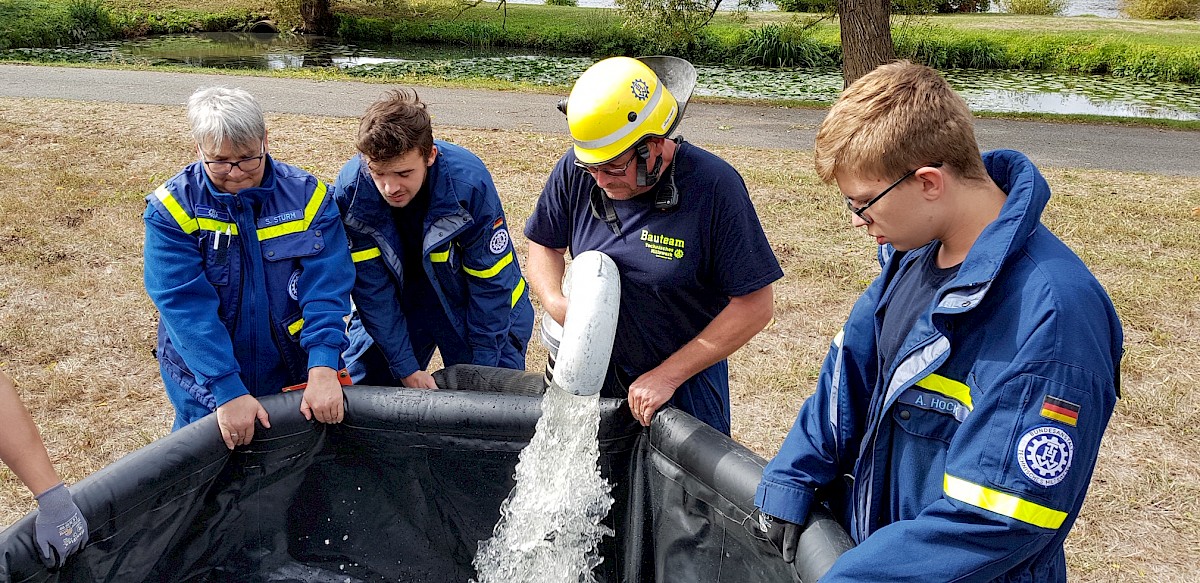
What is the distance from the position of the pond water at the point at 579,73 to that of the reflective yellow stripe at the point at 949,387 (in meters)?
12.3

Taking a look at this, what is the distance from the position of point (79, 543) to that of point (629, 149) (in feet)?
5.45

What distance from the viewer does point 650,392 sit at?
2561 mm

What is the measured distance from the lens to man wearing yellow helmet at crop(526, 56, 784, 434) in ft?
7.54

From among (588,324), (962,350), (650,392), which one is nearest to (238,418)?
(588,324)

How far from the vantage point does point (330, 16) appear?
26.4 metres

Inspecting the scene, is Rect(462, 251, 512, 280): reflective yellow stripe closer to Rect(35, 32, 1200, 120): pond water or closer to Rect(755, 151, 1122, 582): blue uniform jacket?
Rect(755, 151, 1122, 582): blue uniform jacket

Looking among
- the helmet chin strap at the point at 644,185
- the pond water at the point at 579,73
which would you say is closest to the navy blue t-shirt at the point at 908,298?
the helmet chin strap at the point at 644,185

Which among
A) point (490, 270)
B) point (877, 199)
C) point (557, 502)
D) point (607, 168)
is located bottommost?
point (557, 502)

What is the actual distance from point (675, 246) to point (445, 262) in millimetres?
844

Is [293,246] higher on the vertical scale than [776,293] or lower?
higher

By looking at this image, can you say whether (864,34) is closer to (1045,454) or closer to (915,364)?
(915,364)

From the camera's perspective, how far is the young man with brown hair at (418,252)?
2662 mm

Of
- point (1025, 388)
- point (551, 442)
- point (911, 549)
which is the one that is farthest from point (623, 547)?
point (1025, 388)

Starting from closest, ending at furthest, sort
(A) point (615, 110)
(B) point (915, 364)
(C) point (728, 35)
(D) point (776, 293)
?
(B) point (915, 364), (A) point (615, 110), (D) point (776, 293), (C) point (728, 35)
